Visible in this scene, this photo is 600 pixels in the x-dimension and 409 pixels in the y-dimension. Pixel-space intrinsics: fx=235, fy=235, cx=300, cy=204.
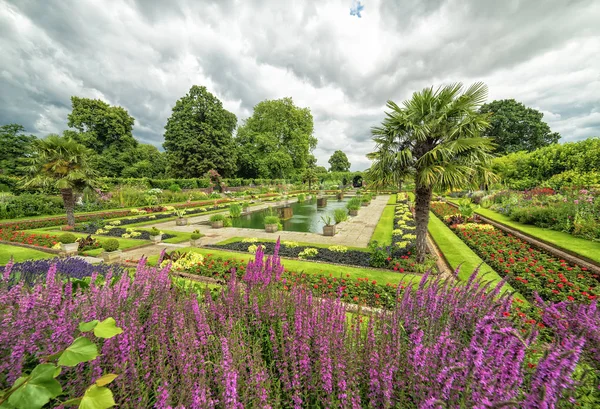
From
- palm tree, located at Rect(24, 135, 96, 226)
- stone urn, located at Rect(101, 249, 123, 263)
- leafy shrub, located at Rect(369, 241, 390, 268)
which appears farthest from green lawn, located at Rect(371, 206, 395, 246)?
palm tree, located at Rect(24, 135, 96, 226)

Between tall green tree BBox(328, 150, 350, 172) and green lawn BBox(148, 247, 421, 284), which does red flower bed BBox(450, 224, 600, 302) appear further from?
tall green tree BBox(328, 150, 350, 172)

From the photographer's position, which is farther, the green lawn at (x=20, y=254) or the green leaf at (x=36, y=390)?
the green lawn at (x=20, y=254)

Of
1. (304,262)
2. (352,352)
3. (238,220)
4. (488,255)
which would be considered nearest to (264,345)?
(352,352)

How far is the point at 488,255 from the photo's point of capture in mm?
7840

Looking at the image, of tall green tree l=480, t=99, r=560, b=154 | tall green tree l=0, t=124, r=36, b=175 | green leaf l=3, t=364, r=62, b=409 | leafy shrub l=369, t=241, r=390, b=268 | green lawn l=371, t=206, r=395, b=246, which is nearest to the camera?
green leaf l=3, t=364, r=62, b=409

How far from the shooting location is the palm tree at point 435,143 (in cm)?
643

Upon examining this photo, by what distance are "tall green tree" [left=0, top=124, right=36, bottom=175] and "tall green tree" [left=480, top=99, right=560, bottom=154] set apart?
7573cm

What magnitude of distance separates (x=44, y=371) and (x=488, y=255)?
33.2ft

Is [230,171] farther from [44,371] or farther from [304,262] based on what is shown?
[44,371]

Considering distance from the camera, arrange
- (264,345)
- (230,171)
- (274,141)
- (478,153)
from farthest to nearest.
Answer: (274,141) → (230,171) → (478,153) → (264,345)

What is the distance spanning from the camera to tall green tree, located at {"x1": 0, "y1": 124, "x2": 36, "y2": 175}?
3244 centimetres

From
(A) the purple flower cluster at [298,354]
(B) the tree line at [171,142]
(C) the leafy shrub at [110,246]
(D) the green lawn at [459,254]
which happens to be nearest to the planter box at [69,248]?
(C) the leafy shrub at [110,246]

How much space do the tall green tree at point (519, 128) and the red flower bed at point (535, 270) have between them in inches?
1875

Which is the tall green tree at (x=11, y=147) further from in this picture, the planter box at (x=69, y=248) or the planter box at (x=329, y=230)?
the planter box at (x=329, y=230)
